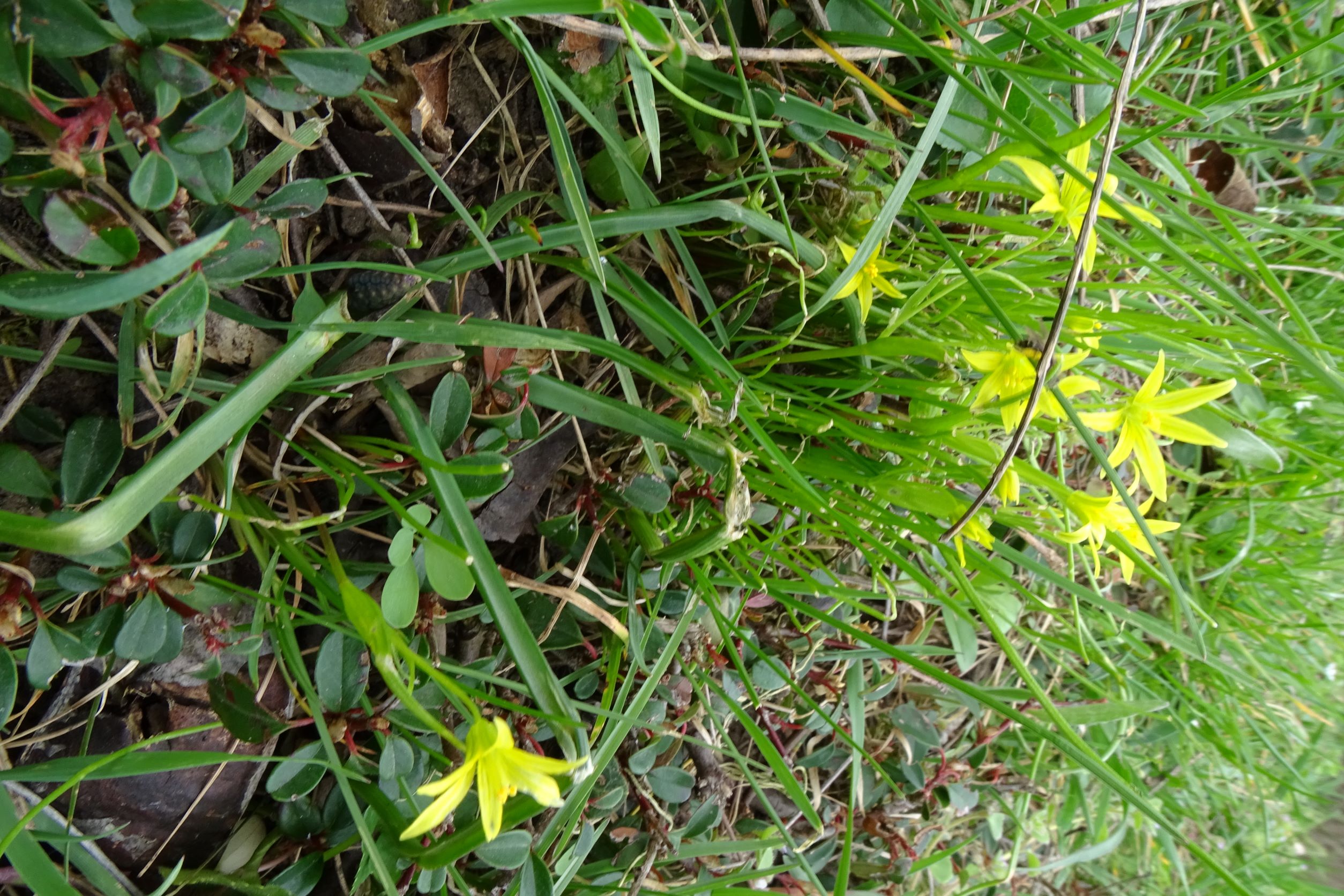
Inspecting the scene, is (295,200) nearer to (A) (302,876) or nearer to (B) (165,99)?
(B) (165,99)

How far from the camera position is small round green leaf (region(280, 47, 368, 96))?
1.91 feet

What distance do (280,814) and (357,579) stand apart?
10.3 inches

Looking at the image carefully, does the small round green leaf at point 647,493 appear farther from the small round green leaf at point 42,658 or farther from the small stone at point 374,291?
the small round green leaf at point 42,658

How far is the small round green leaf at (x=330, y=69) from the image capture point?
582 millimetres

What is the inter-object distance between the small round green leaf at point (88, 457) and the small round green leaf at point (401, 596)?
0.25 metres

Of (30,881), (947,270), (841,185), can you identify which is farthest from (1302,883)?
(30,881)

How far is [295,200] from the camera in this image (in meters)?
0.65

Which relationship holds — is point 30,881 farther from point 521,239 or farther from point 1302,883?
point 1302,883

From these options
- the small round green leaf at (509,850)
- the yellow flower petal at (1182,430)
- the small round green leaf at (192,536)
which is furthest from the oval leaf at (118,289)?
the yellow flower petal at (1182,430)

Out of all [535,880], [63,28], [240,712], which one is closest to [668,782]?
[535,880]

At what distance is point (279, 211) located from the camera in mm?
643

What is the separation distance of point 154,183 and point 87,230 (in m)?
0.06

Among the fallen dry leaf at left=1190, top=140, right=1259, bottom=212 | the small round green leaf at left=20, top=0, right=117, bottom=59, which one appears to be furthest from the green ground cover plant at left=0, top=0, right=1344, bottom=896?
the fallen dry leaf at left=1190, top=140, right=1259, bottom=212

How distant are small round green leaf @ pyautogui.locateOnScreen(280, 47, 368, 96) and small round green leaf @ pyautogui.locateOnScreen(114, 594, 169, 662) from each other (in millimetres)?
446
